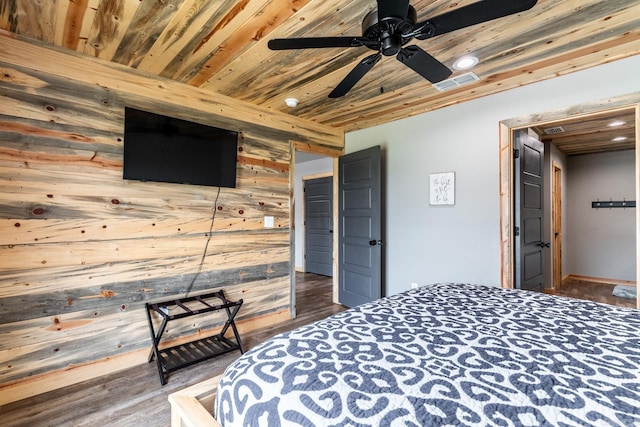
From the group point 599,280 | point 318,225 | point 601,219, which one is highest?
point 601,219

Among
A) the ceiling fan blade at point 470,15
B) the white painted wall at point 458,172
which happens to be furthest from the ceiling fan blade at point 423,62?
the white painted wall at point 458,172

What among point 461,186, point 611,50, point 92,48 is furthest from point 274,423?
point 611,50

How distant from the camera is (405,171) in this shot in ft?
12.0

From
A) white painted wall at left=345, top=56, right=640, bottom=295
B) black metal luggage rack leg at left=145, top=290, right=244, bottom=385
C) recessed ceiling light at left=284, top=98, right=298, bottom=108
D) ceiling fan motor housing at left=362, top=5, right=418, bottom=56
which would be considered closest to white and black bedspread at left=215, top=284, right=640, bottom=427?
ceiling fan motor housing at left=362, top=5, right=418, bottom=56

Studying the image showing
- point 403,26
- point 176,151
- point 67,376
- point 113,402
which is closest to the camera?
point 403,26

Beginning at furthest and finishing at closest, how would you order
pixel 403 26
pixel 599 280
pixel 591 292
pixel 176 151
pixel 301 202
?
pixel 301 202
pixel 599 280
pixel 591 292
pixel 176 151
pixel 403 26

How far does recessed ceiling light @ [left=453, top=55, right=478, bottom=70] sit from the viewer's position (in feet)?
7.59

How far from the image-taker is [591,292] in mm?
4672

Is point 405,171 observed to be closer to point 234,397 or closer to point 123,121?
point 123,121

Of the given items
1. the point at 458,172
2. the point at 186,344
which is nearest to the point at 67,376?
the point at 186,344

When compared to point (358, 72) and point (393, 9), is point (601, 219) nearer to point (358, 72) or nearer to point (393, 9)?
point (358, 72)

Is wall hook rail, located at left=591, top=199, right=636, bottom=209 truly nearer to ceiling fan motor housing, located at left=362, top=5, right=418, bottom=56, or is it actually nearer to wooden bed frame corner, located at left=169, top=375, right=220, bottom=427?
ceiling fan motor housing, located at left=362, top=5, right=418, bottom=56

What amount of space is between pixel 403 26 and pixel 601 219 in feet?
20.8

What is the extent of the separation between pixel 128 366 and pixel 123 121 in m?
2.00
